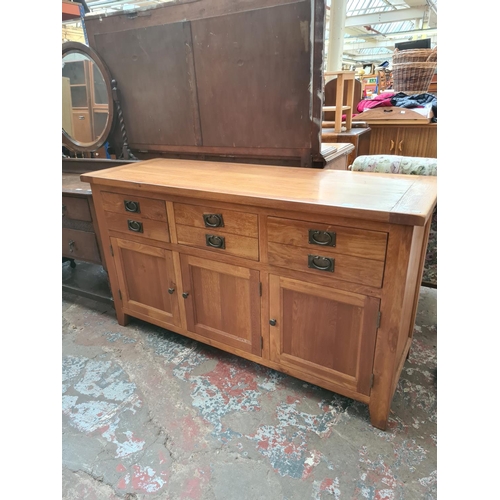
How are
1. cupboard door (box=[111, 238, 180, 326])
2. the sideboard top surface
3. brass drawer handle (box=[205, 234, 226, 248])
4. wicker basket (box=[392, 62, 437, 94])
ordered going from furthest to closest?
wicker basket (box=[392, 62, 437, 94]), cupboard door (box=[111, 238, 180, 326]), brass drawer handle (box=[205, 234, 226, 248]), the sideboard top surface

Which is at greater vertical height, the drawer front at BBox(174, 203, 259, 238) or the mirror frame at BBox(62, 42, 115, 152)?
the mirror frame at BBox(62, 42, 115, 152)

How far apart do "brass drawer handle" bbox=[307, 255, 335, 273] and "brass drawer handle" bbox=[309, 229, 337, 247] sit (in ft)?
0.17

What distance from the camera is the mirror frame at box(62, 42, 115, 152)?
6.56ft

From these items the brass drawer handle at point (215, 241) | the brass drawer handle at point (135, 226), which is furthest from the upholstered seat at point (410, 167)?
the brass drawer handle at point (135, 226)

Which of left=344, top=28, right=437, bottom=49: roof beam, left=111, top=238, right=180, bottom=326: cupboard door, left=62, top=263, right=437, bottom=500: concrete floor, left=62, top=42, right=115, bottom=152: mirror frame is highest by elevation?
left=344, top=28, right=437, bottom=49: roof beam

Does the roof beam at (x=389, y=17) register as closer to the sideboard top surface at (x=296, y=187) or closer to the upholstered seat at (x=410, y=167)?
the upholstered seat at (x=410, y=167)

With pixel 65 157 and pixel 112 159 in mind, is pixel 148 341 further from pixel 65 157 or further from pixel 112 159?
pixel 65 157

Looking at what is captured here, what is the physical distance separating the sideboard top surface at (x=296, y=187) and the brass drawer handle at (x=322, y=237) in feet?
0.26

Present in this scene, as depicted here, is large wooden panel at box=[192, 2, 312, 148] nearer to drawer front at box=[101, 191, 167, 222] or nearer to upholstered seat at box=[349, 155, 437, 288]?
upholstered seat at box=[349, 155, 437, 288]

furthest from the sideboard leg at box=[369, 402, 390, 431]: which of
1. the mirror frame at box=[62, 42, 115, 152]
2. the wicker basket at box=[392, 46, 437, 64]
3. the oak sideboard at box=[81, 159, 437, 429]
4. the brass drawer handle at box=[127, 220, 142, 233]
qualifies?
the wicker basket at box=[392, 46, 437, 64]

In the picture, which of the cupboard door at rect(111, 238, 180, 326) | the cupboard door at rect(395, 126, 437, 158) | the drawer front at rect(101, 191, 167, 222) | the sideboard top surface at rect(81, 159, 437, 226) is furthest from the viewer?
the cupboard door at rect(395, 126, 437, 158)

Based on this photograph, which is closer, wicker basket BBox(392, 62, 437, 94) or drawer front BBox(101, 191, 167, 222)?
drawer front BBox(101, 191, 167, 222)

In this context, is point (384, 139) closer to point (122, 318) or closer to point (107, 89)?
point (107, 89)

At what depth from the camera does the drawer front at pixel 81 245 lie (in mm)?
1962
